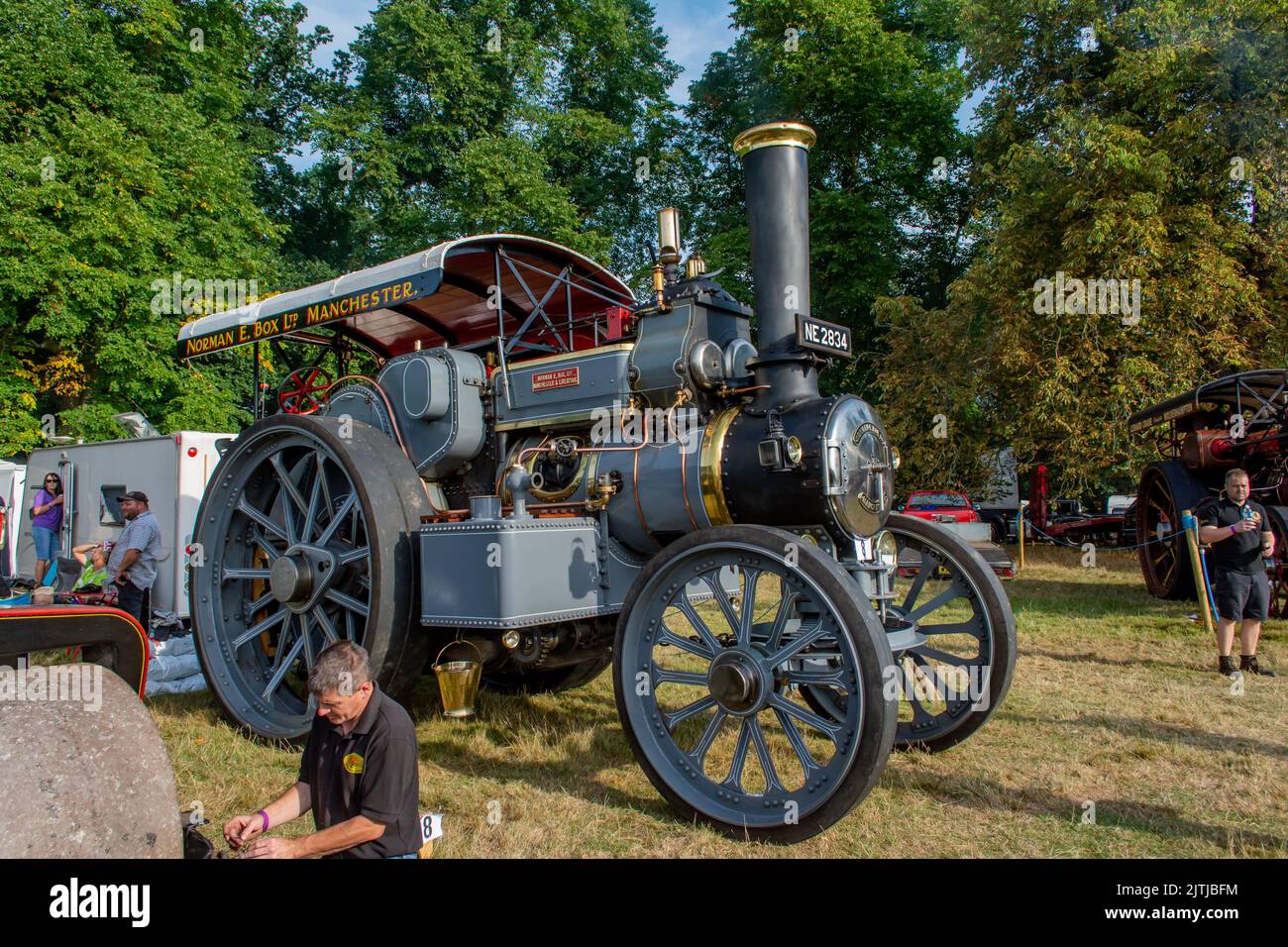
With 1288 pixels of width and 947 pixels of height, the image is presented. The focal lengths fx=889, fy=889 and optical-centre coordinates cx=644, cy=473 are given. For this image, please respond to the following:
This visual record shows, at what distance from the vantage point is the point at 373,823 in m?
2.54

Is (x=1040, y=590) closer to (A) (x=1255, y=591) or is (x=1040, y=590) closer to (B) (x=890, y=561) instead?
(A) (x=1255, y=591)

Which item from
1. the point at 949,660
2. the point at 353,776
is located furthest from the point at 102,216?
the point at 949,660

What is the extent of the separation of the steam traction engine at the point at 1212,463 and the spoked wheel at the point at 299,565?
7956 millimetres

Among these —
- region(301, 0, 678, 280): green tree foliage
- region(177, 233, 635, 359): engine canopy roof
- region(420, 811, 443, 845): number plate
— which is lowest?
region(420, 811, 443, 845): number plate

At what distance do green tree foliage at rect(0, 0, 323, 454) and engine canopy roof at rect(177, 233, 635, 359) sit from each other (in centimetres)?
971

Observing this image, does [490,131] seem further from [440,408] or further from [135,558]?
[440,408]

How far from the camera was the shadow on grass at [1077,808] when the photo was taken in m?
3.54

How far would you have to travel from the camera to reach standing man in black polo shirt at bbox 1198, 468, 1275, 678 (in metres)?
6.35

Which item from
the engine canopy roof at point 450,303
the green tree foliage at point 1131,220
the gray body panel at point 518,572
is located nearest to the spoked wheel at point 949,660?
the gray body panel at point 518,572

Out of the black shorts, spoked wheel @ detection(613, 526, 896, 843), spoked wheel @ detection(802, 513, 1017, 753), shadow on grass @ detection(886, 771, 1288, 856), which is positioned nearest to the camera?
spoked wheel @ detection(613, 526, 896, 843)

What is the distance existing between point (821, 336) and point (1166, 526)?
7.92m

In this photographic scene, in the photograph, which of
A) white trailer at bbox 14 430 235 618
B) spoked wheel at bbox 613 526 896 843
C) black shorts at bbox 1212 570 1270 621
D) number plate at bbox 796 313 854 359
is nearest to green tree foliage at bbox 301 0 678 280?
white trailer at bbox 14 430 235 618

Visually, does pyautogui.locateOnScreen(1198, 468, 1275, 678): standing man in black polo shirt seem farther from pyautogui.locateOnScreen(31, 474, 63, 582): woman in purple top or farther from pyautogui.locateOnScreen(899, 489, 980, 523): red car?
pyautogui.locateOnScreen(31, 474, 63, 582): woman in purple top
